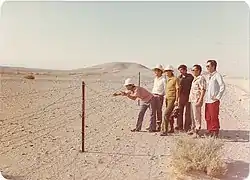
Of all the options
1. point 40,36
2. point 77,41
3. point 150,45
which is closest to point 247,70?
point 150,45

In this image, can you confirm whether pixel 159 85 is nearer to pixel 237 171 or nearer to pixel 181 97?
pixel 181 97

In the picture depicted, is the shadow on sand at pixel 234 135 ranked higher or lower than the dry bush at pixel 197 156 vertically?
higher

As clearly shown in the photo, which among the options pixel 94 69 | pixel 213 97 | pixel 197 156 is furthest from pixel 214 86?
pixel 94 69

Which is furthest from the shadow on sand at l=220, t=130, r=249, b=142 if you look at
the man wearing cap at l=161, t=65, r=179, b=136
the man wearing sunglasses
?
the man wearing cap at l=161, t=65, r=179, b=136

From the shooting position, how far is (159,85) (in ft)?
6.89

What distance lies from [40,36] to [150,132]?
23.5 inches

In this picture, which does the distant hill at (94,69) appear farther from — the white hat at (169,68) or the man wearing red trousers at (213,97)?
the man wearing red trousers at (213,97)

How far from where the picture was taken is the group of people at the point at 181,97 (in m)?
2.07

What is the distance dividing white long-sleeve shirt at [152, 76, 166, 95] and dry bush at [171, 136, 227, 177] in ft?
0.66

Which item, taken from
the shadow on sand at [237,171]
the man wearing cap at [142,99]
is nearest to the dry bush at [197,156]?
the shadow on sand at [237,171]

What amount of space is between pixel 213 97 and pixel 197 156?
0.79ft

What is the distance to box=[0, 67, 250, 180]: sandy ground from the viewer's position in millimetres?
2119

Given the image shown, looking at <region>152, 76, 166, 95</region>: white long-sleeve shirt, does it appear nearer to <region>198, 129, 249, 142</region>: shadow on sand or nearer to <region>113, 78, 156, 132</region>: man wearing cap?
<region>113, 78, 156, 132</region>: man wearing cap

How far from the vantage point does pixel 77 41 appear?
2123mm
